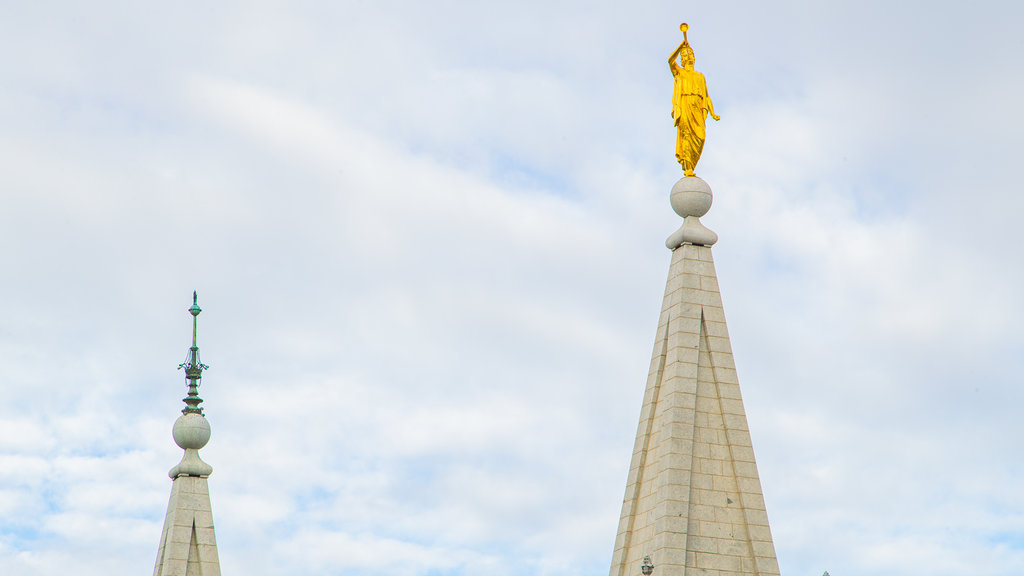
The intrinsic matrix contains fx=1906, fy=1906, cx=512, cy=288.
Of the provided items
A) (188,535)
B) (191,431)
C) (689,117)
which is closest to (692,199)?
(689,117)

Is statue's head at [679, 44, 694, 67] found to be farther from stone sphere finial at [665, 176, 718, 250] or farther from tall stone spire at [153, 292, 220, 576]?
tall stone spire at [153, 292, 220, 576]

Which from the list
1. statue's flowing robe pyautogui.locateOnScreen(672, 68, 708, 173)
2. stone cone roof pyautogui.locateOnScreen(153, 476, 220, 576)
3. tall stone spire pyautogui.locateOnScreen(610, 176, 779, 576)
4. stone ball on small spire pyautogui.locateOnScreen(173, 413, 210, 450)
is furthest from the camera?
stone ball on small spire pyautogui.locateOnScreen(173, 413, 210, 450)

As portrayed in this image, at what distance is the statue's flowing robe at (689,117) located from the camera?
44.8m

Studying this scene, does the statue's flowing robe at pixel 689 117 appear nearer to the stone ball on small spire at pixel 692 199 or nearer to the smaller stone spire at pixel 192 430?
the stone ball on small spire at pixel 692 199

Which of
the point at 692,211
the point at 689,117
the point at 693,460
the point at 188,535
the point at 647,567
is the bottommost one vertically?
the point at 647,567

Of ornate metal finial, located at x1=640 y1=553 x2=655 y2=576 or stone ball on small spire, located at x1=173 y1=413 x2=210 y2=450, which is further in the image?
stone ball on small spire, located at x1=173 y1=413 x2=210 y2=450

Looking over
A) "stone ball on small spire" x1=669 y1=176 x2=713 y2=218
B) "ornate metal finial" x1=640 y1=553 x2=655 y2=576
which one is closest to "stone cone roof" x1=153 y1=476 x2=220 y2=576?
"ornate metal finial" x1=640 y1=553 x2=655 y2=576

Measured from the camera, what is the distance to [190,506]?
52.1 meters

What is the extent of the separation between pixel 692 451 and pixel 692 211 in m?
5.87

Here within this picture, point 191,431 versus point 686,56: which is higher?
point 686,56

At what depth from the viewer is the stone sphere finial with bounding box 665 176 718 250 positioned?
143 ft

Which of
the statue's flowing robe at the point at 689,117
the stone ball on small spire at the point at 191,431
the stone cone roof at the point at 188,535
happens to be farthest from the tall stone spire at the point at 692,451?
the stone ball on small spire at the point at 191,431

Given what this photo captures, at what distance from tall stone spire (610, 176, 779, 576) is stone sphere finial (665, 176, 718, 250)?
2 centimetres

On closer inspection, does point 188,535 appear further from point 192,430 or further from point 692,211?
point 692,211
